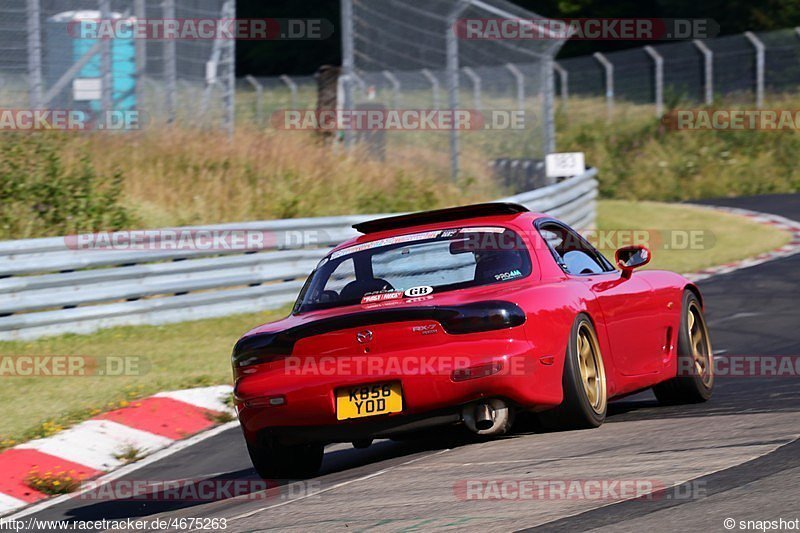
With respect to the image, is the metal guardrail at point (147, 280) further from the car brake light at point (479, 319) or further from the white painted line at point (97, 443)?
the car brake light at point (479, 319)

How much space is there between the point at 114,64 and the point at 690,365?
12085mm

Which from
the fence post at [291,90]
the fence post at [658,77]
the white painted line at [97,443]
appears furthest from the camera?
the fence post at [658,77]

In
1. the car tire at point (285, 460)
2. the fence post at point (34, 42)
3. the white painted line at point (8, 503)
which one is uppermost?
the fence post at point (34, 42)

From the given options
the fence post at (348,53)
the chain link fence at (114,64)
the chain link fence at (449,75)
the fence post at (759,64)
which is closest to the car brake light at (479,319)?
the chain link fence at (114,64)

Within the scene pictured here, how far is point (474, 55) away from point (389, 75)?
137cm

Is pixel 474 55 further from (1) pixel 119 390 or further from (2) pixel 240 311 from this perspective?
(1) pixel 119 390

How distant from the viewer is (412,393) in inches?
255

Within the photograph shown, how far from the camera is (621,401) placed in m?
9.09

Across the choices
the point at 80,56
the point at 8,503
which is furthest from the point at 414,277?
the point at 80,56

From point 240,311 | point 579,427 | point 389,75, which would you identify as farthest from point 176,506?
point 389,75

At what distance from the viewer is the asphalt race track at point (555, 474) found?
5.03 m

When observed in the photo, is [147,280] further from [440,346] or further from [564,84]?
[564,84]

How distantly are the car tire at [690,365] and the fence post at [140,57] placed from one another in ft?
38.9

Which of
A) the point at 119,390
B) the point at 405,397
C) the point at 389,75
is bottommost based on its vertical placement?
the point at 119,390
